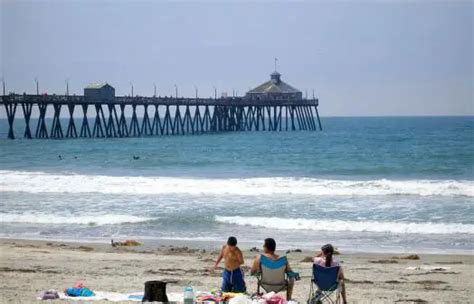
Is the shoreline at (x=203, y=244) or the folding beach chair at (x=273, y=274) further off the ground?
the folding beach chair at (x=273, y=274)

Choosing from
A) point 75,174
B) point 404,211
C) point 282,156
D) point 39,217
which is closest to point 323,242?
point 404,211

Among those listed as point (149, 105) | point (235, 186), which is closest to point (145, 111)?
point (149, 105)

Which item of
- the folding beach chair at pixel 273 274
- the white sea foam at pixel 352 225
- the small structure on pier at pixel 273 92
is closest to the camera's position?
the folding beach chair at pixel 273 274

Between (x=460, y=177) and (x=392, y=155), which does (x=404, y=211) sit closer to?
(x=460, y=177)

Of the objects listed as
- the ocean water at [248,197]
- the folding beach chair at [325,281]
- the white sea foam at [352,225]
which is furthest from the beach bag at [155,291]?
the white sea foam at [352,225]

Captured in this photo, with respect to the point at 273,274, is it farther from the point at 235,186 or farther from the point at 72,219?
the point at 235,186

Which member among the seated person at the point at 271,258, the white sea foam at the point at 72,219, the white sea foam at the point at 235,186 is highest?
the white sea foam at the point at 235,186

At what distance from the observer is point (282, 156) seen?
41.6 m

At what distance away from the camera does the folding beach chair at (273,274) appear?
908 centimetres

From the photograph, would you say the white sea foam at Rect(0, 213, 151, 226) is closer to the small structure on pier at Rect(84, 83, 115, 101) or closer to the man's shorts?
the man's shorts

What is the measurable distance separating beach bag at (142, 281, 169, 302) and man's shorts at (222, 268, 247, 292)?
81cm

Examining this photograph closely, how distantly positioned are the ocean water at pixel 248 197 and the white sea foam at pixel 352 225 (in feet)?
0.08

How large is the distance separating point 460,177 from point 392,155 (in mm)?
12226

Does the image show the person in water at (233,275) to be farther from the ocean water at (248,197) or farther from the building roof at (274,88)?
the building roof at (274,88)
